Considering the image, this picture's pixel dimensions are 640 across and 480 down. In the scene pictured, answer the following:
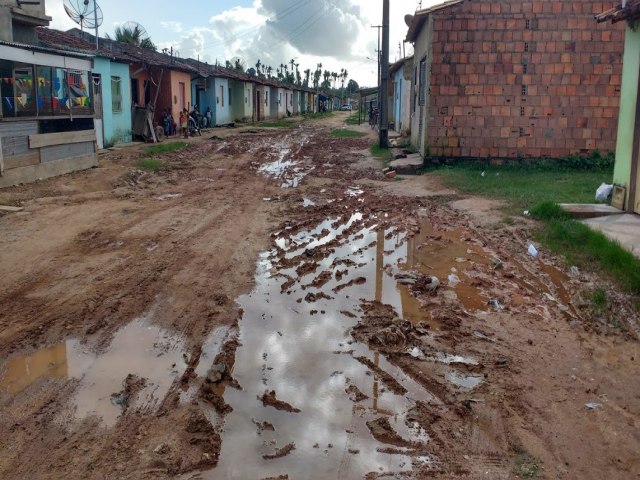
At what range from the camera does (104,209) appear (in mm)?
10570

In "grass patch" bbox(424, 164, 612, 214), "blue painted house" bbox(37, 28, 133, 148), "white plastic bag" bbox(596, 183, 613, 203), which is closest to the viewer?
"white plastic bag" bbox(596, 183, 613, 203)

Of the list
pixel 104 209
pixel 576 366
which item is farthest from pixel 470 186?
pixel 576 366

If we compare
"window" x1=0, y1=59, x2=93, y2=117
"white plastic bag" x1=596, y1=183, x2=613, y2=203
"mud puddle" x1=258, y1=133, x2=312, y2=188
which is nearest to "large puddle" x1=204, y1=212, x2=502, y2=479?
"white plastic bag" x1=596, y1=183, x2=613, y2=203

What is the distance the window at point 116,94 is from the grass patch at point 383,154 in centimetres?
953

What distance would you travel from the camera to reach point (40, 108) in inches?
528

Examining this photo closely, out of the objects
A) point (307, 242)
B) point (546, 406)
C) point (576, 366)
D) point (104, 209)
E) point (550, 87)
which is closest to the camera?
point (546, 406)

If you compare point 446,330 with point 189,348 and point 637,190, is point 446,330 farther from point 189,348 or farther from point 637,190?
point 637,190

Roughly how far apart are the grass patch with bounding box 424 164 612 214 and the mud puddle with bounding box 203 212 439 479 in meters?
5.15

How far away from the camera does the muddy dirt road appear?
3.49 m

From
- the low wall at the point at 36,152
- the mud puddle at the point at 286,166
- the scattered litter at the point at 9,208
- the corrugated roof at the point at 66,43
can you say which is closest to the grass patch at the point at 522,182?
the mud puddle at the point at 286,166

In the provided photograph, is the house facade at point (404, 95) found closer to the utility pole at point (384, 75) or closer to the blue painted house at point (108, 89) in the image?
the utility pole at point (384, 75)

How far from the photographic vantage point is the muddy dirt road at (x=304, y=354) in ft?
11.5

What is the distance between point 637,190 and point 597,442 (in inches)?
269

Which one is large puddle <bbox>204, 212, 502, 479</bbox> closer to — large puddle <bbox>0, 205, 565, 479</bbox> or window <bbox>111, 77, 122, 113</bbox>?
large puddle <bbox>0, 205, 565, 479</bbox>
